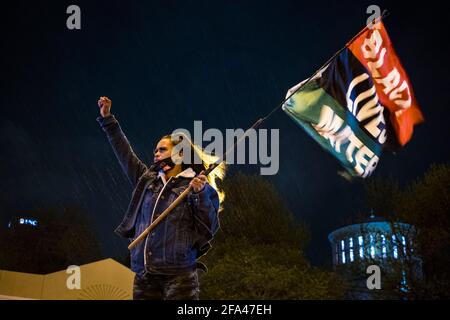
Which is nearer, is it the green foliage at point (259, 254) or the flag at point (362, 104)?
the flag at point (362, 104)

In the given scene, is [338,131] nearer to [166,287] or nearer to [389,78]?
[389,78]

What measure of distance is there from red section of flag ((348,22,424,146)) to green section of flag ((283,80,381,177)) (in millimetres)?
594

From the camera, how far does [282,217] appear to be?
117ft

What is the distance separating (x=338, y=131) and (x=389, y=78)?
4.29ft

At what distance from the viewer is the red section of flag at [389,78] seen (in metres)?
8.19

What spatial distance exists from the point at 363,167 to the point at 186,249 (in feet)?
13.8

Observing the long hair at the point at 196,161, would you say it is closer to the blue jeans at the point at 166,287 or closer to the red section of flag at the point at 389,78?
the blue jeans at the point at 166,287

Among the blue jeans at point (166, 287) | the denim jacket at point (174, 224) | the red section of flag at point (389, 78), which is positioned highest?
the red section of flag at point (389, 78)

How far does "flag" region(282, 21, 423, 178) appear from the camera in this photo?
8.03 m

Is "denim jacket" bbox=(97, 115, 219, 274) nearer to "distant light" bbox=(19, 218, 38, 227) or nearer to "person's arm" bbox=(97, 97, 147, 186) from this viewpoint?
"person's arm" bbox=(97, 97, 147, 186)

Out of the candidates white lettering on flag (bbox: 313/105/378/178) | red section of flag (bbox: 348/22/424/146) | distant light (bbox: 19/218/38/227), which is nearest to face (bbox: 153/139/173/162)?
white lettering on flag (bbox: 313/105/378/178)

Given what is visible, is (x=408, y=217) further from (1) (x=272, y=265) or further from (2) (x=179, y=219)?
(2) (x=179, y=219)

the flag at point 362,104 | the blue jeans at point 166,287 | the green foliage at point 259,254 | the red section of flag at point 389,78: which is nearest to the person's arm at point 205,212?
the blue jeans at point 166,287
